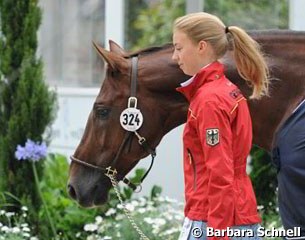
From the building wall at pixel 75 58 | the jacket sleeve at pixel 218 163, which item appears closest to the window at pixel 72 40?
the building wall at pixel 75 58

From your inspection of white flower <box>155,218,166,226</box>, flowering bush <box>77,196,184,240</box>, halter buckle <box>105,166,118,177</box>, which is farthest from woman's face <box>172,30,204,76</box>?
white flower <box>155,218,166,226</box>

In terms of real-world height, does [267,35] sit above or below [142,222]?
above

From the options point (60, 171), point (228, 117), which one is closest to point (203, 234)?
point (228, 117)

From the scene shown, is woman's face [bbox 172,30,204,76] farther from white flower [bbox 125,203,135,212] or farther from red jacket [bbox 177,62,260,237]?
white flower [bbox 125,203,135,212]

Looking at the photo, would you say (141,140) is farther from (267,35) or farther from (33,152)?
(33,152)

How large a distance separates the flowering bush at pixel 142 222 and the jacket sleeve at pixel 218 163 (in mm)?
2575

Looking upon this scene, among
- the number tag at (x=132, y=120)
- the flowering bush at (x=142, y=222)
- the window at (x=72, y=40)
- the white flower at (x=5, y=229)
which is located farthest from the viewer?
the window at (x=72, y=40)

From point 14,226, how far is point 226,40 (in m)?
3.28

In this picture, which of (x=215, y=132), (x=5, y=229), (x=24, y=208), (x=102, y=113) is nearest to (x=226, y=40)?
(x=215, y=132)

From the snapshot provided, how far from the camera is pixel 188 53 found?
3.02 m

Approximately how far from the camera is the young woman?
9.25 feet

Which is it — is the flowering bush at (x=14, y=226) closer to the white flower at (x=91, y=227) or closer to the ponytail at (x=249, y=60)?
the white flower at (x=91, y=227)

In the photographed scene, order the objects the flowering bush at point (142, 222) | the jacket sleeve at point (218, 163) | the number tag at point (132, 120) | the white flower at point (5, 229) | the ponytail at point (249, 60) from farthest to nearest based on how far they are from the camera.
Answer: the flowering bush at point (142, 222) → the white flower at point (5, 229) → the number tag at point (132, 120) → the ponytail at point (249, 60) → the jacket sleeve at point (218, 163)

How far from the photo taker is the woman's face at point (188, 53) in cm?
301
